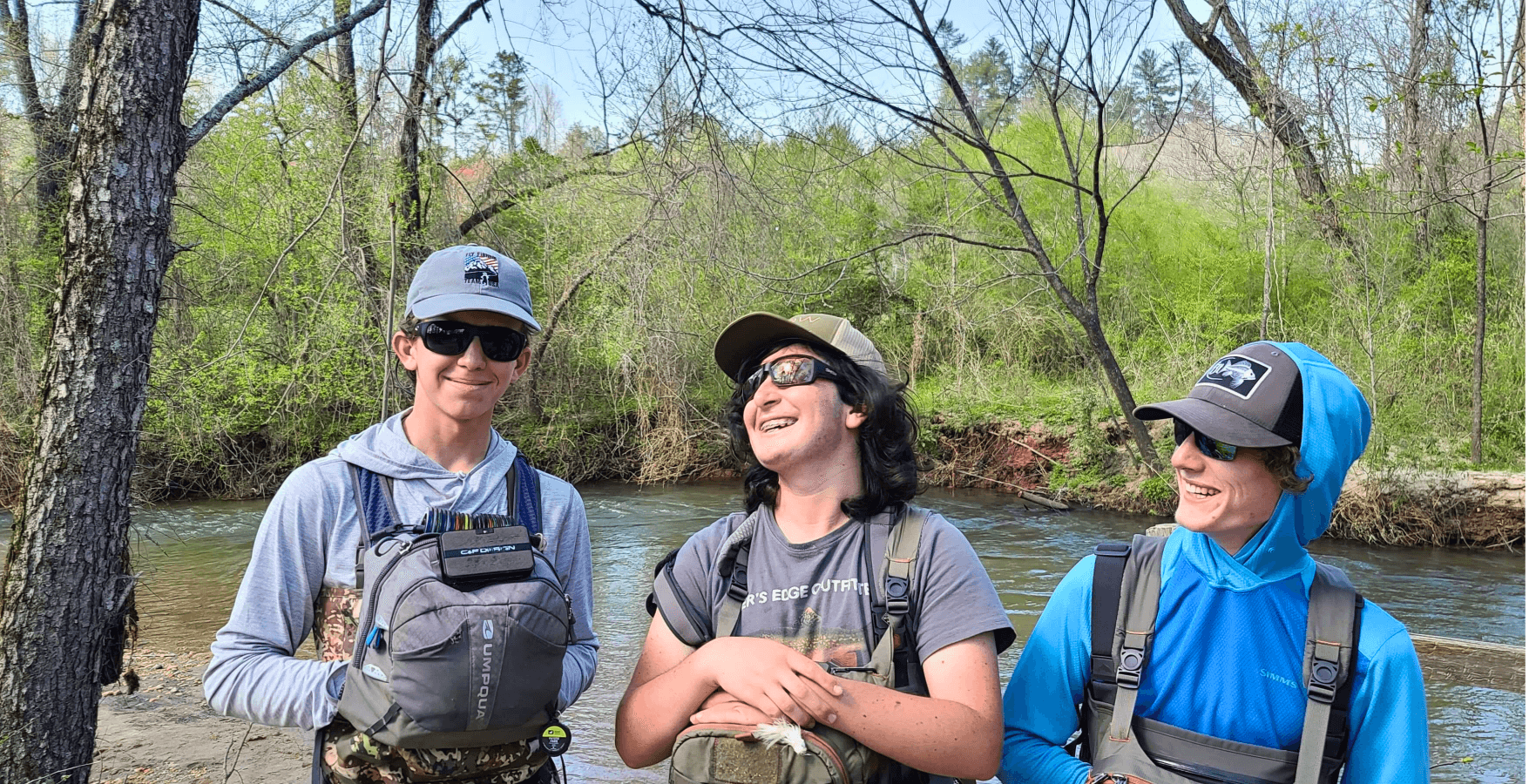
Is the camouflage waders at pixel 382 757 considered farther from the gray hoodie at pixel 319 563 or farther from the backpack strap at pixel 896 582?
the backpack strap at pixel 896 582

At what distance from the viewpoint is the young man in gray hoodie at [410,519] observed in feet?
7.14

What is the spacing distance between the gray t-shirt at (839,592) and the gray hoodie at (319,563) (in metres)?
0.31

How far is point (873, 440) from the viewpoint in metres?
2.51

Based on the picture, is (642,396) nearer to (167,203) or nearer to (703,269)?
(703,269)

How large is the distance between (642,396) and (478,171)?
4711 millimetres

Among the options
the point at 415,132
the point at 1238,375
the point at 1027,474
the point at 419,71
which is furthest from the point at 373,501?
the point at 1027,474

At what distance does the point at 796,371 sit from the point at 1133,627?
0.85 metres

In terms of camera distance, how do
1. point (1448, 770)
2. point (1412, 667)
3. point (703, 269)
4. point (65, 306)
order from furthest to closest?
point (703, 269)
point (1448, 770)
point (65, 306)
point (1412, 667)

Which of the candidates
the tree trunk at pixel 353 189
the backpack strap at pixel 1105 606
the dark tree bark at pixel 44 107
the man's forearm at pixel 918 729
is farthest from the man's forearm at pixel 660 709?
the dark tree bark at pixel 44 107

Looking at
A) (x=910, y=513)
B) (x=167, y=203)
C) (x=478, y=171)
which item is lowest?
(x=910, y=513)

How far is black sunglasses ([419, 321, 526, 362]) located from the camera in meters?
2.46

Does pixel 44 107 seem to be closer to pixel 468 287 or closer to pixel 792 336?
pixel 468 287

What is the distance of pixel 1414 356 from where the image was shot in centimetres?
1546

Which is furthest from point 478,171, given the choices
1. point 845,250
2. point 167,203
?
point 167,203
